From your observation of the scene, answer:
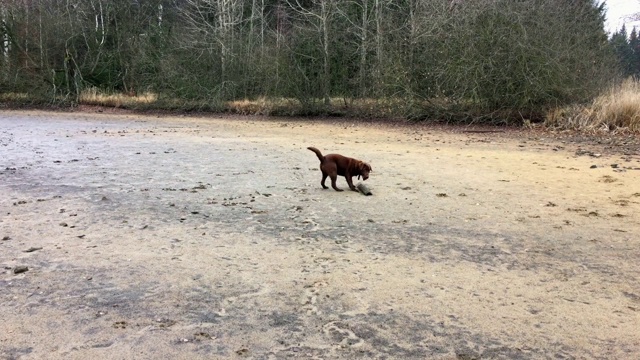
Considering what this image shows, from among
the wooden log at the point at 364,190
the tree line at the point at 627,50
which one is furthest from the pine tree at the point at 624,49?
the wooden log at the point at 364,190

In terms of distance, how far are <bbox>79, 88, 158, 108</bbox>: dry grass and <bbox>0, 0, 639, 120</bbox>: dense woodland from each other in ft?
1.30

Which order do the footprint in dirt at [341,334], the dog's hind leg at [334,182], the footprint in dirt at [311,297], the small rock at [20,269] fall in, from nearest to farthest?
the footprint in dirt at [341,334], the footprint in dirt at [311,297], the small rock at [20,269], the dog's hind leg at [334,182]

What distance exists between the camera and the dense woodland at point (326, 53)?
643 inches

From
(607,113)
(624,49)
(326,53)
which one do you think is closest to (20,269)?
(607,113)

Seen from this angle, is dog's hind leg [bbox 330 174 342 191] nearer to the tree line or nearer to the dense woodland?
the dense woodland

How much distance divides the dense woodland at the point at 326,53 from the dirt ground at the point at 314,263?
860 centimetres

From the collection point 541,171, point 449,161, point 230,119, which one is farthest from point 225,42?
point 541,171

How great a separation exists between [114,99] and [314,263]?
78.5 ft

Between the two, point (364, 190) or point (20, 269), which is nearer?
point (20, 269)

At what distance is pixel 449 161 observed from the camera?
9562 millimetres

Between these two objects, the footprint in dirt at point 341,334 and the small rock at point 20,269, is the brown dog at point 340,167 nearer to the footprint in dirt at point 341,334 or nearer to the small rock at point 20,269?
the small rock at point 20,269

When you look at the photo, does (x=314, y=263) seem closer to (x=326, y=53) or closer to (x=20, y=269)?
(x=20, y=269)

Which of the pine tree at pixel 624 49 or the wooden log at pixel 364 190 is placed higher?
the pine tree at pixel 624 49

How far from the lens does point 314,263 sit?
3916mm
